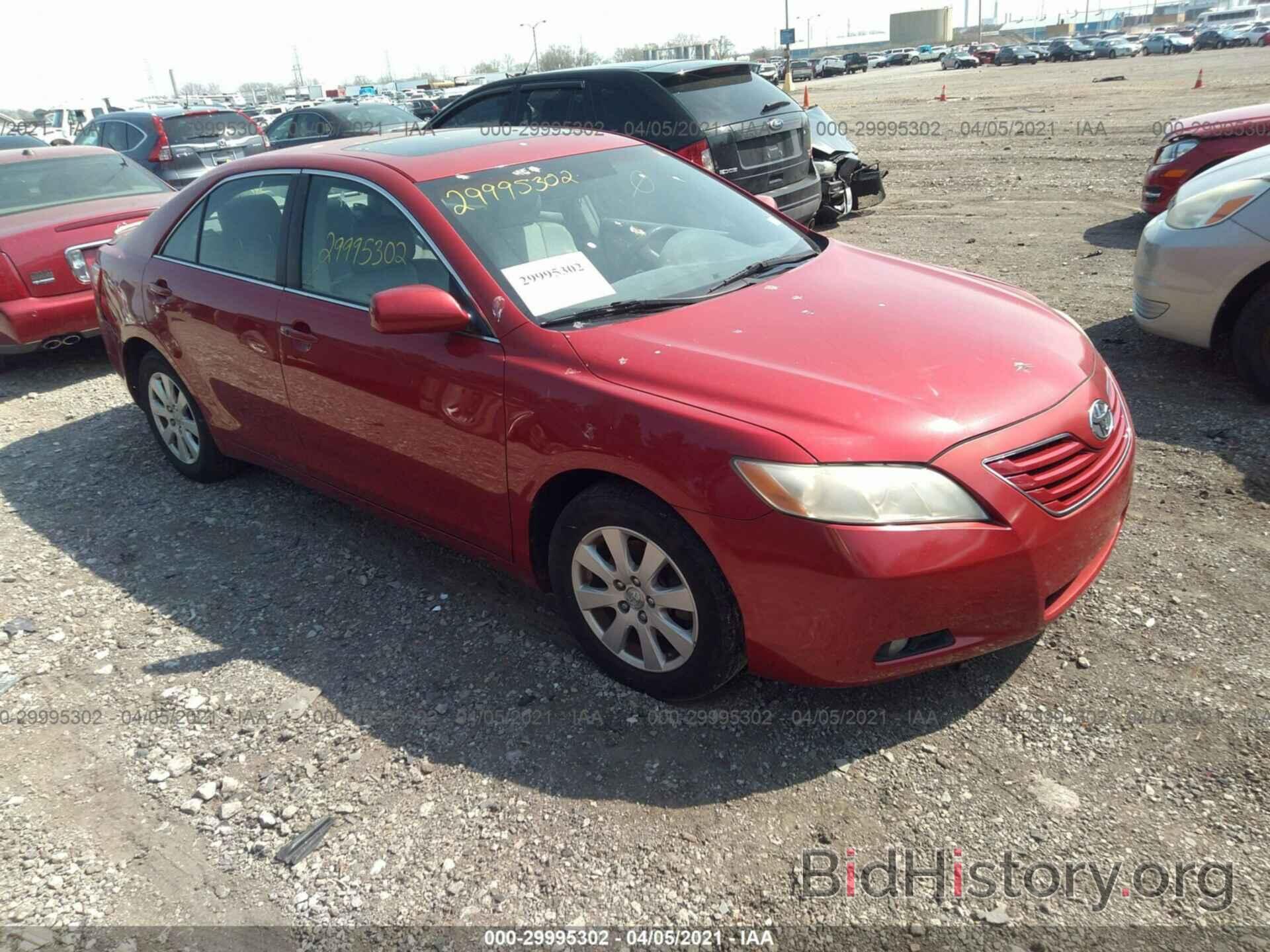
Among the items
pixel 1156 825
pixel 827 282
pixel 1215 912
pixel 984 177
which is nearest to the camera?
pixel 1215 912

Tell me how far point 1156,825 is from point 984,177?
11.9 metres

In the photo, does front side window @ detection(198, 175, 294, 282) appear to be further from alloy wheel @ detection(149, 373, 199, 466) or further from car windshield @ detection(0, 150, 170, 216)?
car windshield @ detection(0, 150, 170, 216)

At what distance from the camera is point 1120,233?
29.1 ft

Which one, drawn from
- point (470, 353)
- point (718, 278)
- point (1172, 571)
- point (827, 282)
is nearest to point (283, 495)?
point (470, 353)

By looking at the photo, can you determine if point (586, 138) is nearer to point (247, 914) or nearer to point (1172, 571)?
point (1172, 571)

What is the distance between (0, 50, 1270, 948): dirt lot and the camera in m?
2.44

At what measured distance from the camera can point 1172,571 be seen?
3539mm

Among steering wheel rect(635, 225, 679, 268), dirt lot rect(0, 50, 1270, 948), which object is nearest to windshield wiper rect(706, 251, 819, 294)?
steering wheel rect(635, 225, 679, 268)

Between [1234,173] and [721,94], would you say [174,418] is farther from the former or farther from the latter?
[1234,173]

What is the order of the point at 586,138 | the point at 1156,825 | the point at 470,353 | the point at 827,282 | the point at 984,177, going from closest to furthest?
the point at 1156,825, the point at 470,353, the point at 827,282, the point at 586,138, the point at 984,177

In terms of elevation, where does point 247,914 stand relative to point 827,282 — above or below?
below

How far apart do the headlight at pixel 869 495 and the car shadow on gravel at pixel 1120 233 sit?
22.6 ft

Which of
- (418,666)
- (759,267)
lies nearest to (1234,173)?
(759,267)

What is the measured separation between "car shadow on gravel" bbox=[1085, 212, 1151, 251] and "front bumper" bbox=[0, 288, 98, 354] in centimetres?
835
